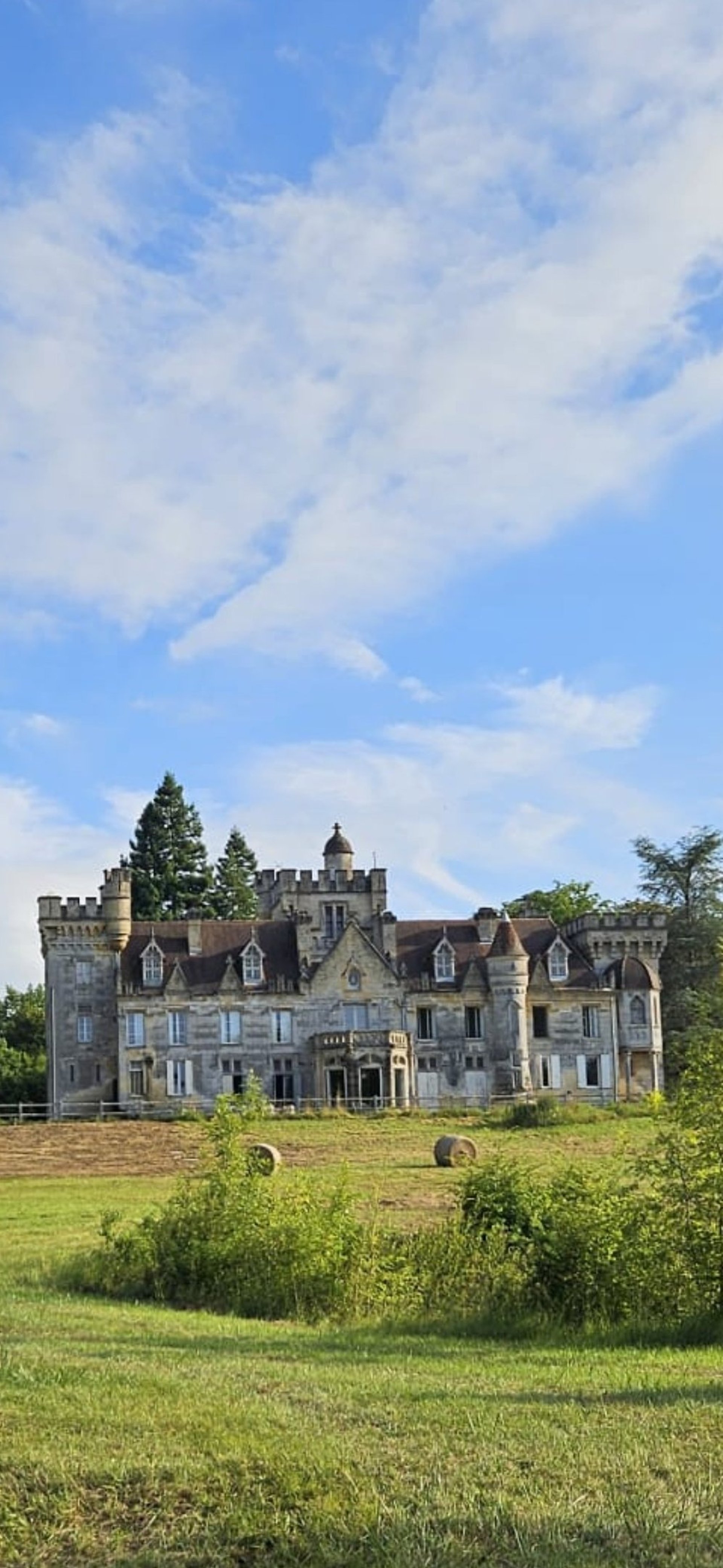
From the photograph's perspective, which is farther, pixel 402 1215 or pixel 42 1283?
pixel 402 1215

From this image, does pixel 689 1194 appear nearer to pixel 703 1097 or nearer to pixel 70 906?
pixel 703 1097

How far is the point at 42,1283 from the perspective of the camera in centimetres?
2083

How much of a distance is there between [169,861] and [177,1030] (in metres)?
33.5

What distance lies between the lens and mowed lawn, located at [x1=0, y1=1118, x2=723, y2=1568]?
9016 millimetres

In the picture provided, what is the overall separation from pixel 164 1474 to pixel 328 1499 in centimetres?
108

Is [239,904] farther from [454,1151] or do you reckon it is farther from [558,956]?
[454,1151]

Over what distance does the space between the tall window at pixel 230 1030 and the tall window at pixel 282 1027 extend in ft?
5.16

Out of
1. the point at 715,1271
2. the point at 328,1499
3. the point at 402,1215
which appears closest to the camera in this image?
the point at 328,1499

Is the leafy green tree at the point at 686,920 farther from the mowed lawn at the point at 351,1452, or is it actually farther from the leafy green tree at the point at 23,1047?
the mowed lawn at the point at 351,1452

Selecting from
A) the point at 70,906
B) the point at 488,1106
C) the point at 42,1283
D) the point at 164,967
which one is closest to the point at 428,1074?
the point at 488,1106

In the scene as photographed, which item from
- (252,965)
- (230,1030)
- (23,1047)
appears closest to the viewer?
(230,1030)

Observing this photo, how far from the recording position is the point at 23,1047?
101 metres

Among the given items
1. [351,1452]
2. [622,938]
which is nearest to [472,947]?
[622,938]

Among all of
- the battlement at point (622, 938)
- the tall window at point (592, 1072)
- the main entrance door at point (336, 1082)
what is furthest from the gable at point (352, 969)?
the battlement at point (622, 938)
